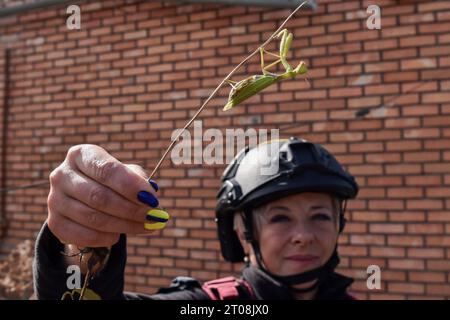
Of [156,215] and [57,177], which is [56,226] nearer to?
[57,177]

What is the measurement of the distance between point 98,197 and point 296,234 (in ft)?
4.69

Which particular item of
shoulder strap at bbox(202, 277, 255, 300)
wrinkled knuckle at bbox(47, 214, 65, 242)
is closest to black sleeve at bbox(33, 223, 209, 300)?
wrinkled knuckle at bbox(47, 214, 65, 242)

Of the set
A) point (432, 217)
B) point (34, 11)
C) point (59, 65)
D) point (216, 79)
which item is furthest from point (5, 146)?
point (432, 217)

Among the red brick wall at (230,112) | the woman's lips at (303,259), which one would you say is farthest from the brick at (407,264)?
the woman's lips at (303,259)

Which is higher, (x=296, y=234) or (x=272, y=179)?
(x=272, y=179)

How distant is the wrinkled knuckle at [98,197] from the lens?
0.95 metres

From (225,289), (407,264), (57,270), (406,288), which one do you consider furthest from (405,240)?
(57,270)

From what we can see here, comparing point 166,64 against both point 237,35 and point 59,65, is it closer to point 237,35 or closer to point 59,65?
point 237,35

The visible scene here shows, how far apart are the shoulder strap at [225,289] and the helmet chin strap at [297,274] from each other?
0.41 feet

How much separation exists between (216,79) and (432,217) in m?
1.98

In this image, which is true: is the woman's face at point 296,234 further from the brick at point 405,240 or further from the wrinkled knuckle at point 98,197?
the wrinkled knuckle at point 98,197

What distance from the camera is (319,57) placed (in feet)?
12.2

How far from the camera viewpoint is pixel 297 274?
226cm

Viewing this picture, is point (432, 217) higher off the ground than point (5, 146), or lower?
lower
